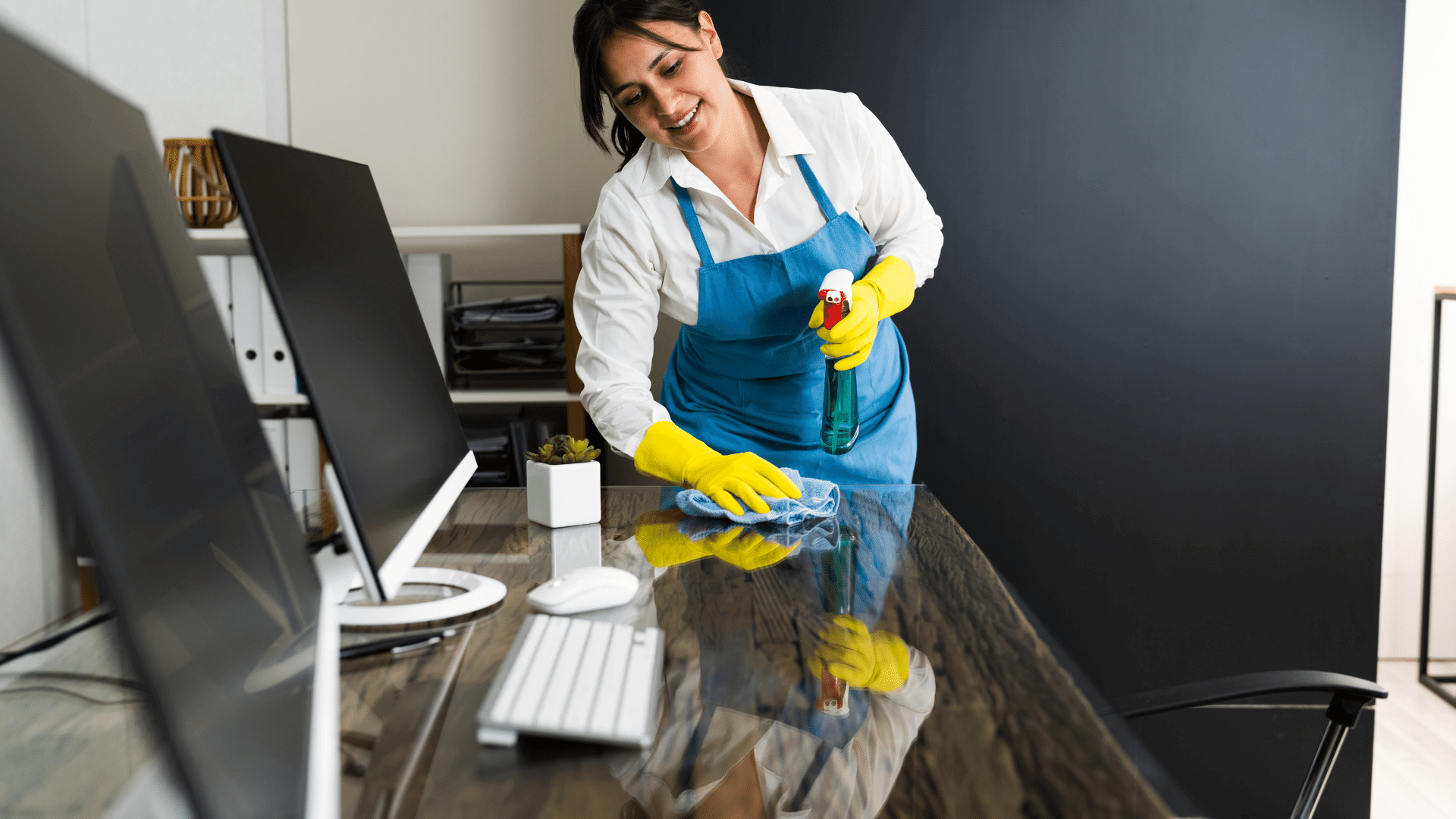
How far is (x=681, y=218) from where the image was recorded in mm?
1633

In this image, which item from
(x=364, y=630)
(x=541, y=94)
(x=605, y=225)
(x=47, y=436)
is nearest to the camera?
(x=47, y=436)

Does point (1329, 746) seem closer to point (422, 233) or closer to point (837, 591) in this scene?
point (837, 591)

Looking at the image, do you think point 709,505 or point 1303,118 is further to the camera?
point 1303,118

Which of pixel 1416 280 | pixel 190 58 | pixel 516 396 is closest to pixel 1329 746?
pixel 516 396

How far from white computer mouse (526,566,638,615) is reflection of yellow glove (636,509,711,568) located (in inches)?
5.0

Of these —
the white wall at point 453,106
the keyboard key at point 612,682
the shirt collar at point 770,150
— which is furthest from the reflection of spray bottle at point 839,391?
the white wall at point 453,106

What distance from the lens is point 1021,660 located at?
705 millimetres

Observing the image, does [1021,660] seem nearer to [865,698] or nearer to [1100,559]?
[865,698]

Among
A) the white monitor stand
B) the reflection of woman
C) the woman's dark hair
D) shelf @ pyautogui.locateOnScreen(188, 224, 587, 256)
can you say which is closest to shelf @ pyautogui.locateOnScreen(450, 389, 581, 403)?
shelf @ pyautogui.locateOnScreen(188, 224, 587, 256)

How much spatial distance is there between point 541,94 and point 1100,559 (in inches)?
80.0

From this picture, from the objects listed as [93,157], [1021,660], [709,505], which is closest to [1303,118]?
[709,505]

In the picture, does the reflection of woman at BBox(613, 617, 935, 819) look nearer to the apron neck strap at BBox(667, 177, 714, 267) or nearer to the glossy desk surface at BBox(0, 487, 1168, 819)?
the glossy desk surface at BBox(0, 487, 1168, 819)

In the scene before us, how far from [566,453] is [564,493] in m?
0.05

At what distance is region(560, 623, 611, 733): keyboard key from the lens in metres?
0.57
